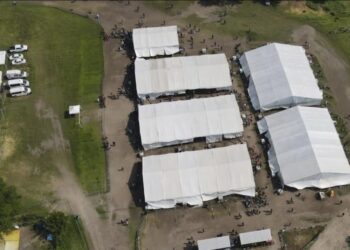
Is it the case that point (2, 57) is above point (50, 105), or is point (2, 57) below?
above

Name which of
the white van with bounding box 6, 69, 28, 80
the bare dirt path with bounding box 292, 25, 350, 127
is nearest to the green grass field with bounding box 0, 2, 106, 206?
the white van with bounding box 6, 69, 28, 80

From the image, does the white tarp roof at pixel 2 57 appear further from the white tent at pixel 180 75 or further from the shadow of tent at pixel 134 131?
the shadow of tent at pixel 134 131

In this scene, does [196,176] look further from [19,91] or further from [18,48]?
[18,48]

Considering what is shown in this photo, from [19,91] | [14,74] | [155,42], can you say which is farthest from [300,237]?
[14,74]

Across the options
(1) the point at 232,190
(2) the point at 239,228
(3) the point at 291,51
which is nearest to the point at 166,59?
(3) the point at 291,51

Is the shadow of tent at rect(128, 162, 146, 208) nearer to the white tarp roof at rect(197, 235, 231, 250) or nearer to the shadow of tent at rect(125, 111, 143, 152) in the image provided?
the shadow of tent at rect(125, 111, 143, 152)

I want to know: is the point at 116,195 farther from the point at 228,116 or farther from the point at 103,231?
the point at 228,116
